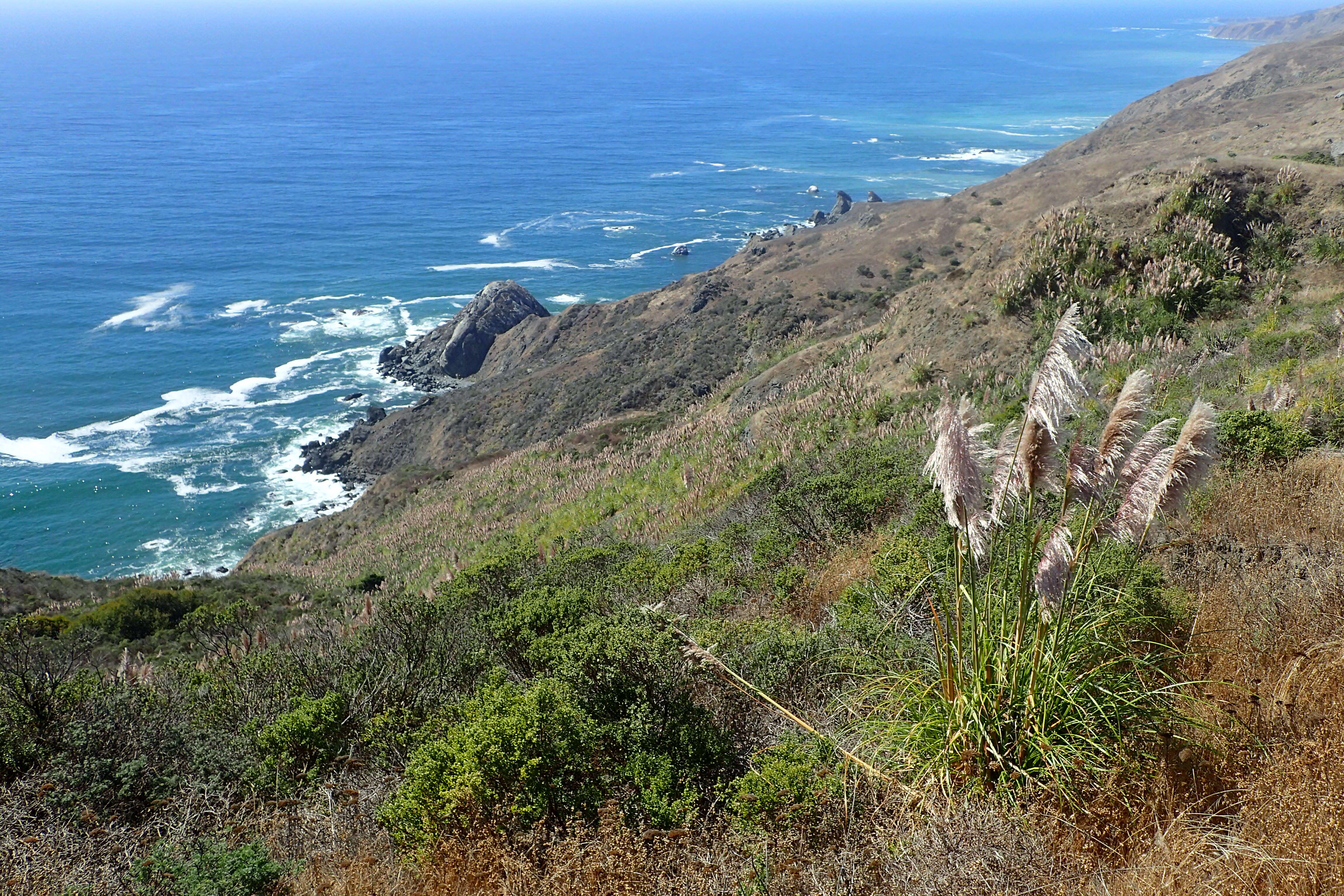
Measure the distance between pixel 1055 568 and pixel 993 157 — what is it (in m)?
104

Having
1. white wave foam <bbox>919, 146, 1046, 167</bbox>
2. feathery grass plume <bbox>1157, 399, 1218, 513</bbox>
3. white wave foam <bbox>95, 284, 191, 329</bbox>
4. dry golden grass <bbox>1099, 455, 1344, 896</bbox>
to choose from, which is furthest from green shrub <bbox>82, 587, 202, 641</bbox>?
white wave foam <bbox>919, 146, 1046, 167</bbox>

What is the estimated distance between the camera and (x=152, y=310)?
5381 centimetres

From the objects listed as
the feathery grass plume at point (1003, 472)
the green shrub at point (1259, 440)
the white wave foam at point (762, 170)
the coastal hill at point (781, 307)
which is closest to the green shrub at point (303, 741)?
the feathery grass plume at point (1003, 472)

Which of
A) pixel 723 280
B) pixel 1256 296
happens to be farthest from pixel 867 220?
pixel 1256 296

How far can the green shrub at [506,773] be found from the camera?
4.31 metres

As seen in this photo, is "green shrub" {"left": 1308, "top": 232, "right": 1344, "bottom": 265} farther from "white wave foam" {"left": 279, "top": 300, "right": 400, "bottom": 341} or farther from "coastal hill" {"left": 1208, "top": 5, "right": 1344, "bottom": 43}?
"coastal hill" {"left": 1208, "top": 5, "right": 1344, "bottom": 43}

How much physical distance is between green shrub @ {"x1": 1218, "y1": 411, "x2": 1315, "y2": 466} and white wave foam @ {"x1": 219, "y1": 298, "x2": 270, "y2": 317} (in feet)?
187

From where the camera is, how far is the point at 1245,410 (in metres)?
7.89

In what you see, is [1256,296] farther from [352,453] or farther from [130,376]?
[130,376]

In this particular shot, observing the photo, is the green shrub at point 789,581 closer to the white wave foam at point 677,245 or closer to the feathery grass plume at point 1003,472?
the feathery grass plume at point 1003,472

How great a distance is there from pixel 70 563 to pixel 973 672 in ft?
119

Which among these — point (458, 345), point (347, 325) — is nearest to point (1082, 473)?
point (458, 345)

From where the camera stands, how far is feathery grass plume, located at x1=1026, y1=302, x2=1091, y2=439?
124 inches

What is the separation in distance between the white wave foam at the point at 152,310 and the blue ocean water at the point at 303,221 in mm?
213
